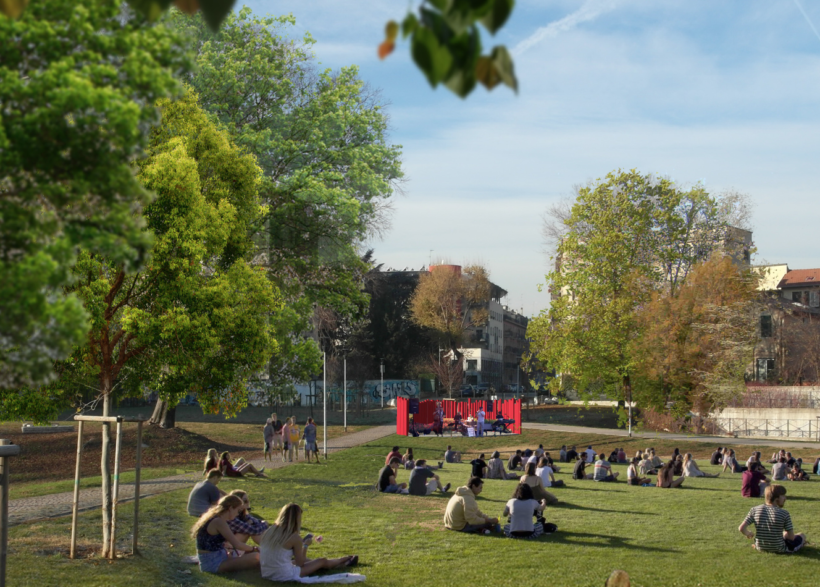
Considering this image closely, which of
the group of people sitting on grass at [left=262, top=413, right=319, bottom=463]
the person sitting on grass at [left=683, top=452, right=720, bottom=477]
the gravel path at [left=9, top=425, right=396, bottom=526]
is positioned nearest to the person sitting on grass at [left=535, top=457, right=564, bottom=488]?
the person sitting on grass at [left=683, top=452, right=720, bottom=477]

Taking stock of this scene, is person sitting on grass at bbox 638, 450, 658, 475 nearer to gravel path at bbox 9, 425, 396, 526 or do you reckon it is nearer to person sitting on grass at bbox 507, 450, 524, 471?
person sitting on grass at bbox 507, 450, 524, 471

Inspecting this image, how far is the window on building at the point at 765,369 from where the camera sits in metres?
71.0

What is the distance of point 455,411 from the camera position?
181ft

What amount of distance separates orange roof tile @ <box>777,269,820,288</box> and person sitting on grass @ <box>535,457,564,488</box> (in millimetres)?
81210

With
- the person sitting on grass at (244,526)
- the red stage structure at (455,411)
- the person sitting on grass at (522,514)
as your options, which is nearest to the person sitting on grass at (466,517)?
the person sitting on grass at (522,514)

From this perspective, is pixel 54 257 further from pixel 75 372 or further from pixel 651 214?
pixel 651 214

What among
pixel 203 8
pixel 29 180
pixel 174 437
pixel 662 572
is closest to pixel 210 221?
pixel 662 572

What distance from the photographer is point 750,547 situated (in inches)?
544

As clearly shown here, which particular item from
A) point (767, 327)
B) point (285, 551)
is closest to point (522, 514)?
point (285, 551)

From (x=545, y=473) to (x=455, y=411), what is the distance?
32323mm

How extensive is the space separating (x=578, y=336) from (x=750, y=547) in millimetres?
28320

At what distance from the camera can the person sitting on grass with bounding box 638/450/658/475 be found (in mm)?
28734

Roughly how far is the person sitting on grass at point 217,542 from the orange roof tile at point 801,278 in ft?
312

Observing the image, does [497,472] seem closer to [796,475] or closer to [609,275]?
[796,475]
